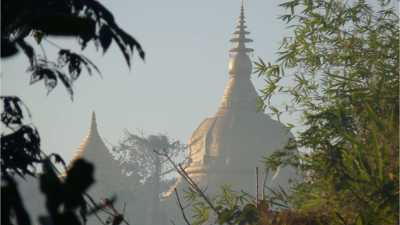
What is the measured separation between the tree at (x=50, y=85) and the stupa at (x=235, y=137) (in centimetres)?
5297

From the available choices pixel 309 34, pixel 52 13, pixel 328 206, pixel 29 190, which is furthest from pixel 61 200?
pixel 309 34

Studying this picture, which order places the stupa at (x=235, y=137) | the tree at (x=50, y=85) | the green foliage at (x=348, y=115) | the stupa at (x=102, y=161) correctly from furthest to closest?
the stupa at (x=235, y=137)
the stupa at (x=102, y=161)
the green foliage at (x=348, y=115)
the tree at (x=50, y=85)

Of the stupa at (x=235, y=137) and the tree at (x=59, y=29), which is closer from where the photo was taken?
the tree at (x=59, y=29)

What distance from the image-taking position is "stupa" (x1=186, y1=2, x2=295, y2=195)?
57188 mm

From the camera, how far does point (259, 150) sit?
191 feet

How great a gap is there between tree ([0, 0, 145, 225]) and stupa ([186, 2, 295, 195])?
2085 inches

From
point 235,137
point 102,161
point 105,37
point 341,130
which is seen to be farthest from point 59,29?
point 235,137

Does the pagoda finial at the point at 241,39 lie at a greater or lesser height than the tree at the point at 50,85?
greater

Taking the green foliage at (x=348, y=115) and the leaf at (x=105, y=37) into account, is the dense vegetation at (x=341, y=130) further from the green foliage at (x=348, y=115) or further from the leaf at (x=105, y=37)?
the leaf at (x=105, y=37)

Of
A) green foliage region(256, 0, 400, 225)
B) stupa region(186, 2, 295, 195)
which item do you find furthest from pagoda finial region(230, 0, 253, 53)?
green foliage region(256, 0, 400, 225)

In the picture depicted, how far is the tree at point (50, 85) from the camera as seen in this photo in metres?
2.44

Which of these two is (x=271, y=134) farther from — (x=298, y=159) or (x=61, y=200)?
(x=61, y=200)

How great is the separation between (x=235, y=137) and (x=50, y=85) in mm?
55024

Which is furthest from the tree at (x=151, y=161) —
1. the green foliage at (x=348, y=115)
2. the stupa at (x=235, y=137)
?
the green foliage at (x=348, y=115)
